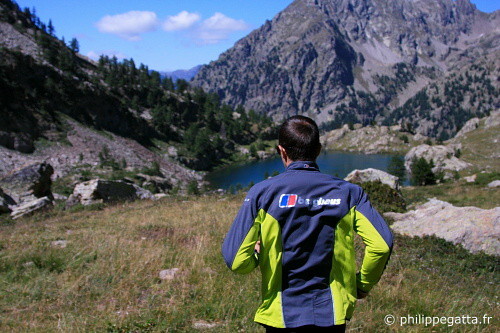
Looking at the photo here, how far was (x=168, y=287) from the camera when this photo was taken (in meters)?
6.68

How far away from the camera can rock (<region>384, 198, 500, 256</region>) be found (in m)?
11.3

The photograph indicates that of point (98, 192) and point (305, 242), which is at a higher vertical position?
point (305, 242)

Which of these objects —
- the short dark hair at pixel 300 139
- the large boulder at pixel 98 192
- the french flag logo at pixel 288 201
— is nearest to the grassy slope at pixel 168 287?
the french flag logo at pixel 288 201

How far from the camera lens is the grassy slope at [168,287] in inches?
216

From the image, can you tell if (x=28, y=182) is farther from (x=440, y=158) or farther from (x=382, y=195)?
(x=440, y=158)

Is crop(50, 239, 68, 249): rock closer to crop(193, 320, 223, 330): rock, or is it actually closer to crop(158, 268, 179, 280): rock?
crop(158, 268, 179, 280): rock

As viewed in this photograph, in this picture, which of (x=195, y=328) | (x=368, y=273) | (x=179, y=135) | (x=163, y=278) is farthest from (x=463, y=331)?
(x=179, y=135)

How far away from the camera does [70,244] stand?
32.6 ft

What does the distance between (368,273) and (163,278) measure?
17.3ft

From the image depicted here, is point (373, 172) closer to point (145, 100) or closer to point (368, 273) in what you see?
point (368, 273)

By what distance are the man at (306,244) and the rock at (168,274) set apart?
4598 millimetres

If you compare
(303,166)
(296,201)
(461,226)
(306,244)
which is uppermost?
(303,166)

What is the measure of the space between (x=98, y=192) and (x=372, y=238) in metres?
26.7

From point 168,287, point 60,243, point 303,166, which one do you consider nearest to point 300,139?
point 303,166
